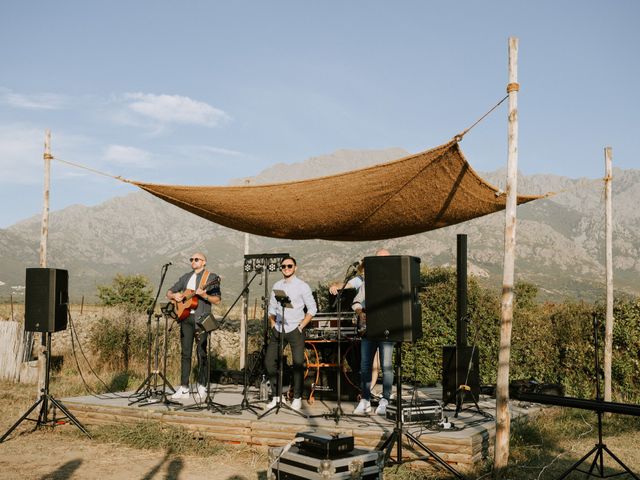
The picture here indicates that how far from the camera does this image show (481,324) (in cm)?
788

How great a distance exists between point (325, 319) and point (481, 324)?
99.3 inches

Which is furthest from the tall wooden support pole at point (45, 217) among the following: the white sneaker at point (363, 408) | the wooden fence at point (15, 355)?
the wooden fence at point (15, 355)

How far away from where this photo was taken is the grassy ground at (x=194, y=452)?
14.6ft

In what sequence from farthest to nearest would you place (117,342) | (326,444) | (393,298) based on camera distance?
(117,342) < (393,298) < (326,444)

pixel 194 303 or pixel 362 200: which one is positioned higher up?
pixel 362 200

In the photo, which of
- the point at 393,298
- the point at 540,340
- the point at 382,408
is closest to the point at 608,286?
the point at 540,340

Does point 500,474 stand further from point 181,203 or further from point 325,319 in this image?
point 181,203

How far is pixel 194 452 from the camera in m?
5.04

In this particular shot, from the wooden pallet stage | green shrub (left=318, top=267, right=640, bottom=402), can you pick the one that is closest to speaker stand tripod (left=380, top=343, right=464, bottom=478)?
the wooden pallet stage

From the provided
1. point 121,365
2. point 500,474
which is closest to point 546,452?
point 500,474

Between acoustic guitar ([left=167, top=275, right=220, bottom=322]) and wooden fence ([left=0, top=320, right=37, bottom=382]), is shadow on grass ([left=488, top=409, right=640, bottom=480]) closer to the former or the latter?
acoustic guitar ([left=167, top=275, right=220, bottom=322])

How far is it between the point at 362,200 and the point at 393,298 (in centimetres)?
139

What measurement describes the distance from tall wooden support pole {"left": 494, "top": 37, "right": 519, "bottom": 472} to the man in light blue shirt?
2.09m

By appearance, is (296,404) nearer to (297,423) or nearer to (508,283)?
(297,423)
